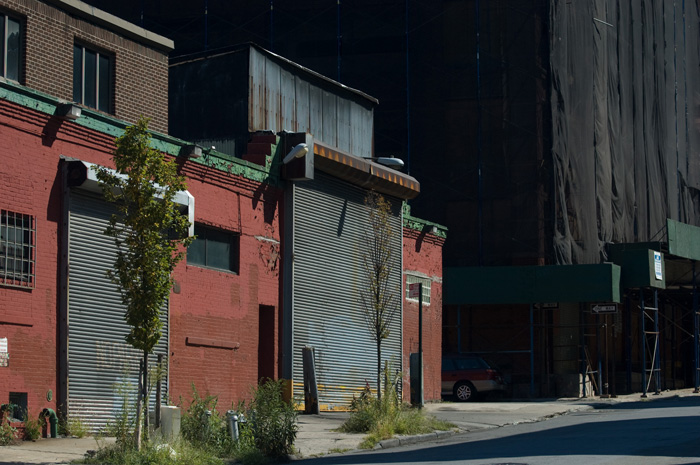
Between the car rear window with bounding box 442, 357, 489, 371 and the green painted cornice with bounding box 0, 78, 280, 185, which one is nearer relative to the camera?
the green painted cornice with bounding box 0, 78, 280, 185

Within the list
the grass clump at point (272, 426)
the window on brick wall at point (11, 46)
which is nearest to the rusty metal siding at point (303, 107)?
the window on brick wall at point (11, 46)

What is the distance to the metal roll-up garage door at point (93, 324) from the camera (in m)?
19.1

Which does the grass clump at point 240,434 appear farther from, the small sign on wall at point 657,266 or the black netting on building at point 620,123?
the small sign on wall at point 657,266

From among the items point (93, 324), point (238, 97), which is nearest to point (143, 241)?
point (93, 324)

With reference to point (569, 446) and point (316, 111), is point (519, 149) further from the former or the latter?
point (569, 446)

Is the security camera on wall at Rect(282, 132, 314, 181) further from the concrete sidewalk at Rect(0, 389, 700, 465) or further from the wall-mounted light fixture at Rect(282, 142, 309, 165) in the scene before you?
the concrete sidewalk at Rect(0, 389, 700, 465)

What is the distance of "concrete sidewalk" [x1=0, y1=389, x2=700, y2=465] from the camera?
15992 millimetres

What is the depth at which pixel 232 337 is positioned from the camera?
23828 millimetres

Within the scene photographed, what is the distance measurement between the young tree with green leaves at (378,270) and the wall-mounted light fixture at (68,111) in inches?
304

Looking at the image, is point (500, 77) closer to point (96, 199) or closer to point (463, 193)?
point (463, 193)

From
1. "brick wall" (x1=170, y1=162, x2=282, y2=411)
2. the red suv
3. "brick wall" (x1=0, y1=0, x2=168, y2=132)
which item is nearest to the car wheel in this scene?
the red suv

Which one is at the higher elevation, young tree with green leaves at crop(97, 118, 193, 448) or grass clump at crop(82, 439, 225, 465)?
young tree with green leaves at crop(97, 118, 193, 448)

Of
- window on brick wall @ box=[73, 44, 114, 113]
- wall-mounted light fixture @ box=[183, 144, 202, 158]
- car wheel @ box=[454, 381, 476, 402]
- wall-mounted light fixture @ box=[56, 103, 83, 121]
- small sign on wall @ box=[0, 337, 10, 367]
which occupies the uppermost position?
window on brick wall @ box=[73, 44, 114, 113]

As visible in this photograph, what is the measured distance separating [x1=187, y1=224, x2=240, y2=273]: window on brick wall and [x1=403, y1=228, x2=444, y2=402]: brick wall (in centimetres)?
850
